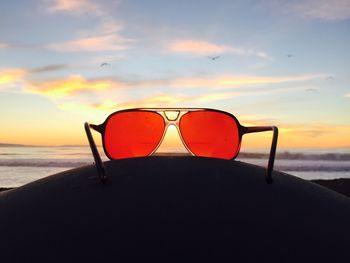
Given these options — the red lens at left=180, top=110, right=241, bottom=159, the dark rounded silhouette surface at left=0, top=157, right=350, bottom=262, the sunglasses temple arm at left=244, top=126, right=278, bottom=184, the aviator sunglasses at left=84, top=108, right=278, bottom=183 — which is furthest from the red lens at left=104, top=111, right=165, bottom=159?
the sunglasses temple arm at left=244, top=126, right=278, bottom=184

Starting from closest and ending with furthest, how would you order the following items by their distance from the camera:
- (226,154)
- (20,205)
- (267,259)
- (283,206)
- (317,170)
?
(267,259)
(283,206)
(20,205)
(226,154)
(317,170)

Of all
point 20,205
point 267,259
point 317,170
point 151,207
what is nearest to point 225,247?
point 267,259

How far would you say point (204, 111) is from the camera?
2.01 meters

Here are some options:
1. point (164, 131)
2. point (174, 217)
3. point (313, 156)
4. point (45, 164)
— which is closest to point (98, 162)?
point (174, 217)

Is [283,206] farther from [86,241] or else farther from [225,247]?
[86,241]

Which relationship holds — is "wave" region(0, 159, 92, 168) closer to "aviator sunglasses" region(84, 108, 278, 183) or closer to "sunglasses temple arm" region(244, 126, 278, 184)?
"aviator sunglasses" region(84, 108, 278, 183)

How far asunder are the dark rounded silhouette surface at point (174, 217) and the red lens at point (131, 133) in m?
0.28

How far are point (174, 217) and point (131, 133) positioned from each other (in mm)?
729

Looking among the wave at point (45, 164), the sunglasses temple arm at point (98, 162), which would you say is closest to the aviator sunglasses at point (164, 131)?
the sunglasses temple arm at point (98, 162)

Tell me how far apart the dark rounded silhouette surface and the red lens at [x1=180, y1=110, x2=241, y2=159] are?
0.96ft

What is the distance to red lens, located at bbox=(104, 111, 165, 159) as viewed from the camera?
1947 mm

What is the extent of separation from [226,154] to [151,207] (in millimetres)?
698

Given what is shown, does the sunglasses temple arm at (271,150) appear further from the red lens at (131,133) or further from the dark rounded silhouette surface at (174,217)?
the red lens at (131,133)

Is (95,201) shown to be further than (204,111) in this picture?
No
